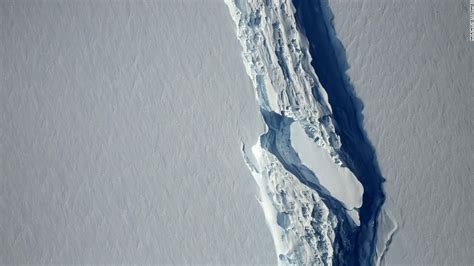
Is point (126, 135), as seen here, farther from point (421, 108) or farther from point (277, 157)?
point (421, 108)

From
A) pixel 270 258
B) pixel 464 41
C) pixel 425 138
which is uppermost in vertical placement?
pixel 464 41

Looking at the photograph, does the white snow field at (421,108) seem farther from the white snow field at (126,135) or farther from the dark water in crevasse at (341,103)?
the white snow field at (126,135)

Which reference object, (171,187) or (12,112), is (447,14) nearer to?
(171,187)

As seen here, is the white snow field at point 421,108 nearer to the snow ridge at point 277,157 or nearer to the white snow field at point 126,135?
the snow ridge at point 277,157

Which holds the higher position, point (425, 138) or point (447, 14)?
point (447, 14)

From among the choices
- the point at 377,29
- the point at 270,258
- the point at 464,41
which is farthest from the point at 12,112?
the point at 464,41

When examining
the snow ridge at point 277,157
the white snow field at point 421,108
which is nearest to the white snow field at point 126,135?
the snow ridge at point 277,157

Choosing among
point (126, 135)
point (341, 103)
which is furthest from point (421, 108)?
point (126, 135)
